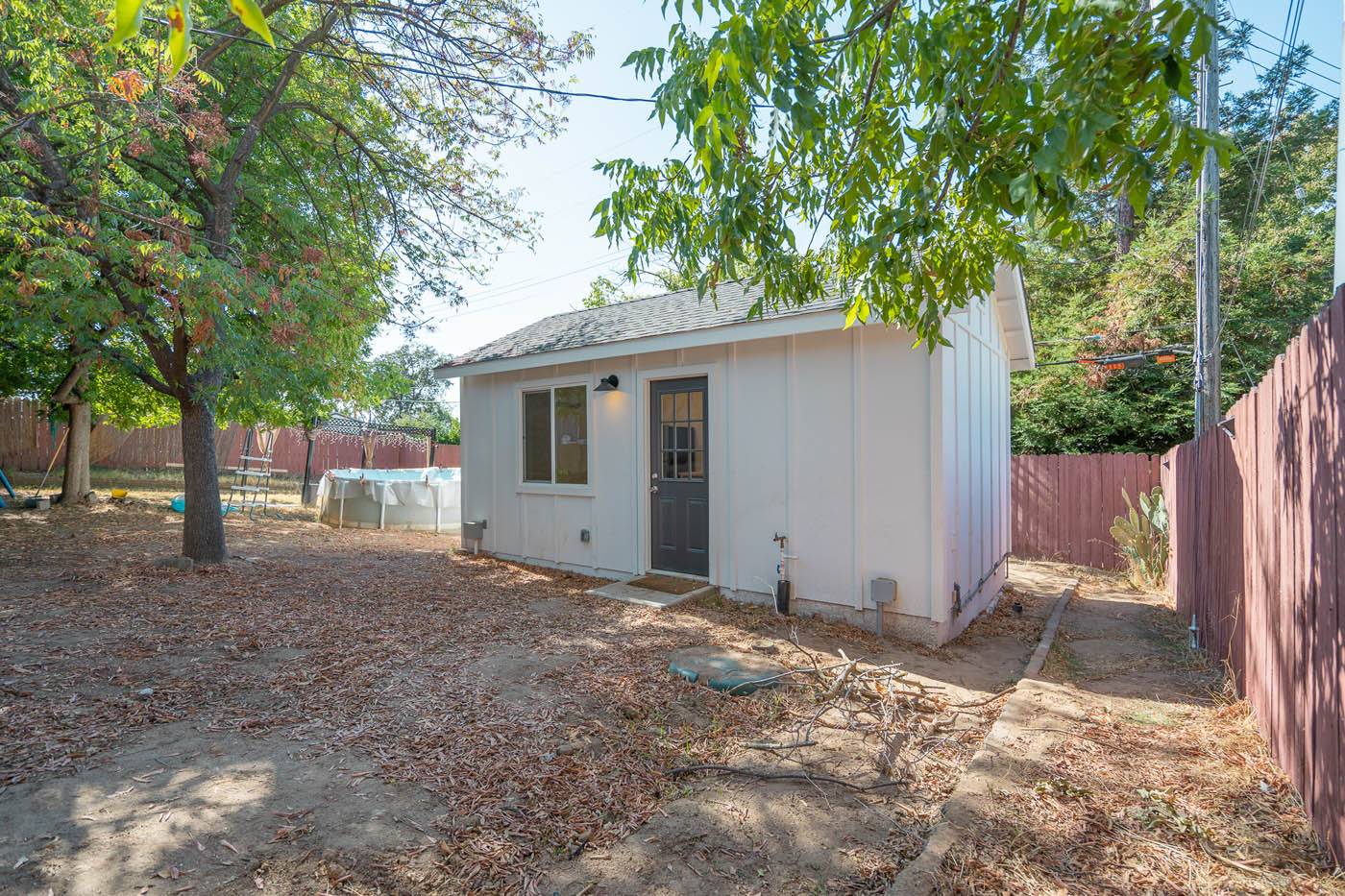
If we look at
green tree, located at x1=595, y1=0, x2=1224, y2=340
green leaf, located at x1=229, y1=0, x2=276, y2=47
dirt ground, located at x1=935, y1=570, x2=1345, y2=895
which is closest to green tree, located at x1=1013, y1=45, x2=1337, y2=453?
dirt ground, located at x1=935, y1=570, x2=1345, y2=895

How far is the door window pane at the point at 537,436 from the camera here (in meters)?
8.12

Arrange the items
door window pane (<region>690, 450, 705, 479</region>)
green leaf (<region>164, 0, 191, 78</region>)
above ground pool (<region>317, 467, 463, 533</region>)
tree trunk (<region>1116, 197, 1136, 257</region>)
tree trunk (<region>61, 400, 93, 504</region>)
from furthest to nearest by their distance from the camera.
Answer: tree trunk (<region>1116, 197, 1136, 257</region>) < above ground pool (<region>317, 467, 463, 533</region>) < tree trunk (<region>61, 400, 93, 504</region>) < door window pane (<region>690, 450, 705, 479</region>) < green leaf (<region>164, 0, 191, 78</region>)

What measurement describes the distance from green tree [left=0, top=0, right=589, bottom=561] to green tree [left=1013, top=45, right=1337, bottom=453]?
11.6 m

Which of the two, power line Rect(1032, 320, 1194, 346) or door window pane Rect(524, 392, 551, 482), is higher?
power line Rect(1032, 320, 1194, 346)

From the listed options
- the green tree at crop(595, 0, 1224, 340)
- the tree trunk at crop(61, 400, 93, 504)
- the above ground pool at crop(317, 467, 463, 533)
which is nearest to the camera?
the green tree at crop(595, 0, 1224, 340)

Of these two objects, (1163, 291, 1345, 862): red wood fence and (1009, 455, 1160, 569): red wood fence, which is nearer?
(1163, 291, 1345, 862): red wood fence

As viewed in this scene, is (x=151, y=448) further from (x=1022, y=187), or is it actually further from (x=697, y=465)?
(x=1022, y=187)

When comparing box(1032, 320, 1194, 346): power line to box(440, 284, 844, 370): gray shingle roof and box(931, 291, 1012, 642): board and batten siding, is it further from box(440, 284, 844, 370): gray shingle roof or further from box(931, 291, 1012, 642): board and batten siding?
box(440, 284, 844, 370): gray shingle roof

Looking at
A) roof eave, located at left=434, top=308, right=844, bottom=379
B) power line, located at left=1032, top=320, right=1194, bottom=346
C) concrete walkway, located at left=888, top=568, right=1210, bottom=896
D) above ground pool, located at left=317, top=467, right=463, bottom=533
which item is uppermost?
power line, located at left=1032, top=320, right=1194, bottom=346

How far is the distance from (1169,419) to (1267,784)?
13284mm

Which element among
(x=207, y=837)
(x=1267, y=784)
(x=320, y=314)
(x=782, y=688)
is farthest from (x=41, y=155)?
(x=1267, y=784)

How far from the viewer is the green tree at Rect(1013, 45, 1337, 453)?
12883 millimetres

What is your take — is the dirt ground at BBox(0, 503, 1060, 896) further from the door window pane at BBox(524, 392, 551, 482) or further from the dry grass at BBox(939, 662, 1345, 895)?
the door window pane at BBox(524, 392, 551, 482)

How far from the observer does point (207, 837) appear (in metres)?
2.39
